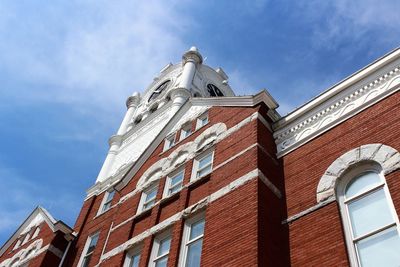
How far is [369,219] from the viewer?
1096cm

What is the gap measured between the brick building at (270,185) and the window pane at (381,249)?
2cm

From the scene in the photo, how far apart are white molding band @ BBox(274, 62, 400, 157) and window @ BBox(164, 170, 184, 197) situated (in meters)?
3.88

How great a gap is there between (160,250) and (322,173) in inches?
228

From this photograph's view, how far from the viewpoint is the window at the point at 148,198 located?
1753 cm

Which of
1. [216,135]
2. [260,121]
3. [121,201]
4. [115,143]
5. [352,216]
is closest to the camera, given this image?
[352,216]

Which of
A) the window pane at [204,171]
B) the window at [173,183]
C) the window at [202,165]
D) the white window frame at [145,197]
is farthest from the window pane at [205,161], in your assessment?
the white window frame at [145,197]

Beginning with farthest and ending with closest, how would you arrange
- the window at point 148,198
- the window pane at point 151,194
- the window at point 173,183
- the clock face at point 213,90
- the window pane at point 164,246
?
1. the clock face at point 213,90
2. the window pane at point 151,194
3. the window at point 148,198
4. the window at point 173,183
5. the window pane at point 164,246

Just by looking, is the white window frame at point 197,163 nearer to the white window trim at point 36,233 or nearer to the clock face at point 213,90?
the white window trim at point 36,233

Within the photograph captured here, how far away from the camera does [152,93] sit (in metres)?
37.2

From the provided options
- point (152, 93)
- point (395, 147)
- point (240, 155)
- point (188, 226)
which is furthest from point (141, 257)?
point (152, 93)

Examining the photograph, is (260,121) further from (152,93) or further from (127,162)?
(152,93)

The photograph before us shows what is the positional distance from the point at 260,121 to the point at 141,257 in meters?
5.94

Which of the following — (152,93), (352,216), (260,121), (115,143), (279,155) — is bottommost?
(352,216)

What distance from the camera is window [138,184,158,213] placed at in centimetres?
1753
